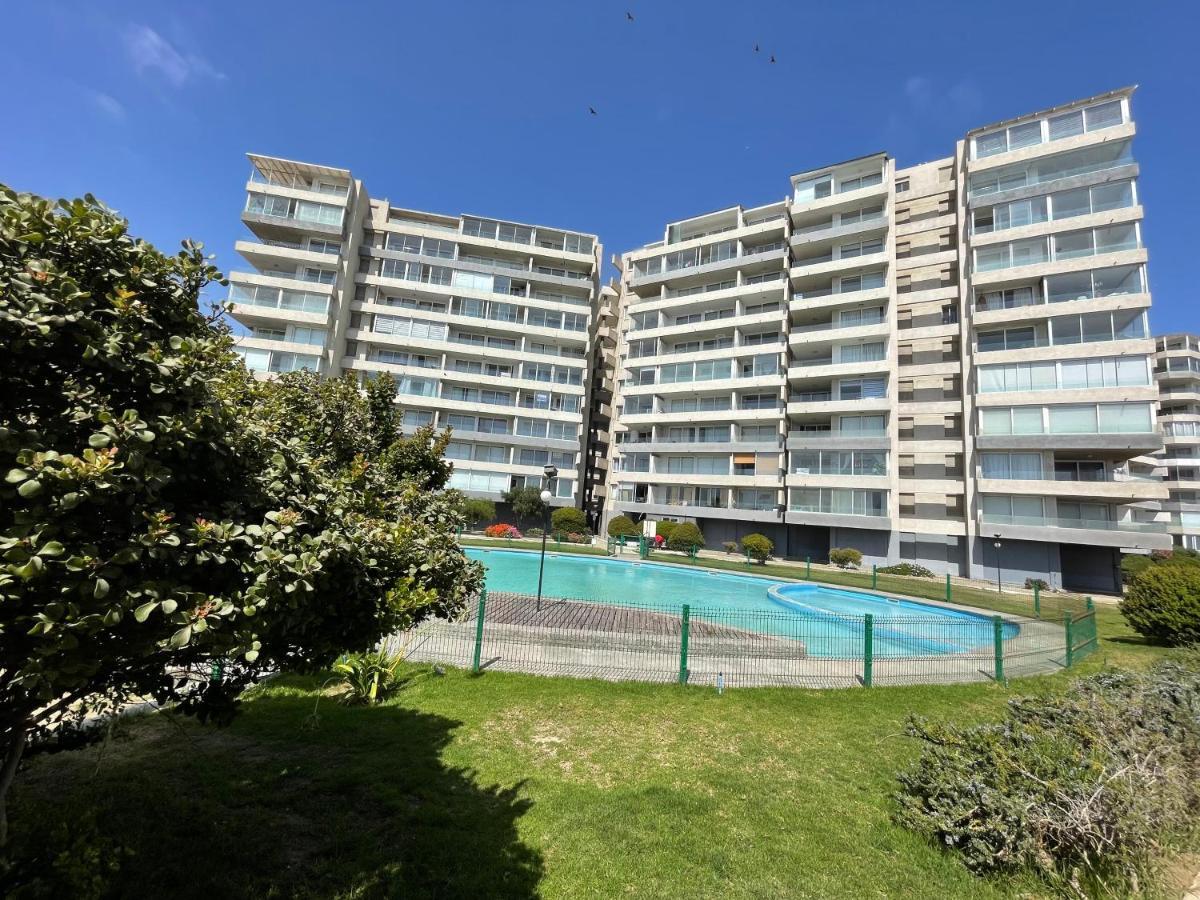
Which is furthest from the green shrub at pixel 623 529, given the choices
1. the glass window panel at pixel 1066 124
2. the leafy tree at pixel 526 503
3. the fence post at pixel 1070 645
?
the glass window panel at pixel 1066 124

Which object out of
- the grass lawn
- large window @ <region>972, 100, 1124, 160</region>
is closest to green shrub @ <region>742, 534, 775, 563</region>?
the grass lawn

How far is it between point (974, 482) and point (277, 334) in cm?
5941

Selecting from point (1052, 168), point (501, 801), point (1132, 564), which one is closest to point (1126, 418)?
point (1132, 564)

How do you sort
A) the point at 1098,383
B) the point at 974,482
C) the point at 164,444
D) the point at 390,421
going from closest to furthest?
the point at 164,444 < the point at 390,421 < the point at 1098,383 < the point at 974,482

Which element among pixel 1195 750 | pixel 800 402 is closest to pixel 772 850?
pixel 1195 750

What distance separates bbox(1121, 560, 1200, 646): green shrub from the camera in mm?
14711

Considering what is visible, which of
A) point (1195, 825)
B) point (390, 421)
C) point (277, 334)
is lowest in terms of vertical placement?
point (1195, 825)

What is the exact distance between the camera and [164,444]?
2.81 m

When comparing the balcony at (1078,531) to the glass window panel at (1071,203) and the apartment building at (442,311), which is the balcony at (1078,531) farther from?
the apartment building at (442,311)

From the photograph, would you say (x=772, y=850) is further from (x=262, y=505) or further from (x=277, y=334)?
(x=277, y=334)

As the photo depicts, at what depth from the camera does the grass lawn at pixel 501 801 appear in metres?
4.74

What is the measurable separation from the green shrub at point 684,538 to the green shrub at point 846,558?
33.7 ft

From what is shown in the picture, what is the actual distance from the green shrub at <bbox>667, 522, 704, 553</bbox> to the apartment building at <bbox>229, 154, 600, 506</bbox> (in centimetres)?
1300

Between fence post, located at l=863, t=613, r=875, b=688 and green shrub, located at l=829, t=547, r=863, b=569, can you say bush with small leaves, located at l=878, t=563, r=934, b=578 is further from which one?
fence post, located at l=863, t=613, r=875, b=688
